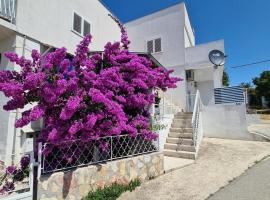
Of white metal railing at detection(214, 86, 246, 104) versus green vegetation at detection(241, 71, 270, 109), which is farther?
green vegetation at detection(241, 71, 270, 109)

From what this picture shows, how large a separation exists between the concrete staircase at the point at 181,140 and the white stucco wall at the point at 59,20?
6.57 m

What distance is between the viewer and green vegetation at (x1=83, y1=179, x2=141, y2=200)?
4.81m

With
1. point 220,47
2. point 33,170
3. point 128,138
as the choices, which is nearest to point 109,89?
point 128,138

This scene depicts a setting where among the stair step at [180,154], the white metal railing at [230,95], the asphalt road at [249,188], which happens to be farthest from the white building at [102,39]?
the asphalt road at [249,188]

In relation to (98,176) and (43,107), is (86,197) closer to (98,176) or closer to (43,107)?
(98,176)

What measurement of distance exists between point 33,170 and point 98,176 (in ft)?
5.06

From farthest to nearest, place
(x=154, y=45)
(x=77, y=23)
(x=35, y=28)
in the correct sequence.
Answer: (x=154, y=45), (x=77, y=23), (x=35, y=28)

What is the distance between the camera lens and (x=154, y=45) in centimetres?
1633

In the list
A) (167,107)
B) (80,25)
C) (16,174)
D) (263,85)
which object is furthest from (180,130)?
(263,85)

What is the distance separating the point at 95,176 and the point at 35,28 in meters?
6.72

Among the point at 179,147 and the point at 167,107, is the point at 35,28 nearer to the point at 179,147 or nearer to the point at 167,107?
the point at 167,107

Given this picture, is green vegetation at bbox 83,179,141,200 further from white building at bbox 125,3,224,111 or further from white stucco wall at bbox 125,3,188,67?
white stucco wall at bbox 125,3,188,67

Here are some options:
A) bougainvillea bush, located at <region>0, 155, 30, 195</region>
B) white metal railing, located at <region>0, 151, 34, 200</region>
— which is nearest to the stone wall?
white metal railing, located at <region>0, 151, 34, 200</region>

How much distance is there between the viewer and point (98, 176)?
511 centimetres
